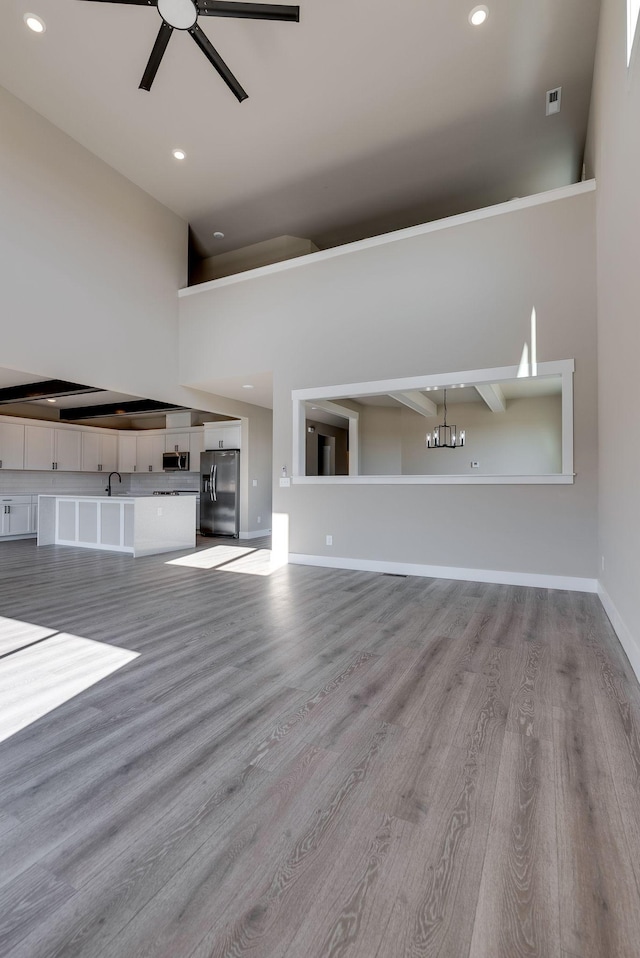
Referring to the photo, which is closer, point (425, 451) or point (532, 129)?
point (532, 129)

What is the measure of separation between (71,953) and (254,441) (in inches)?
313

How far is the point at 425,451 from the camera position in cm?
930

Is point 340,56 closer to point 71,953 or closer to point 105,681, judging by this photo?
point 105,681

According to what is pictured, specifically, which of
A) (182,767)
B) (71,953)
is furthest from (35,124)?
(71,953)

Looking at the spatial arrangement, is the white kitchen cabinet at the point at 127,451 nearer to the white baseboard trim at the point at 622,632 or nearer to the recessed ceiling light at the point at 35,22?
the recessed ceiling light at the point at 35,22

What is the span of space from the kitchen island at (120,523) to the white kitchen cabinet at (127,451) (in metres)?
2.45

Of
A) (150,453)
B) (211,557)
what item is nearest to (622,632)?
(211,557)

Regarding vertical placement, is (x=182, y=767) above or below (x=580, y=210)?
below

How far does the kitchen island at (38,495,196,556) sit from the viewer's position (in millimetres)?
6598

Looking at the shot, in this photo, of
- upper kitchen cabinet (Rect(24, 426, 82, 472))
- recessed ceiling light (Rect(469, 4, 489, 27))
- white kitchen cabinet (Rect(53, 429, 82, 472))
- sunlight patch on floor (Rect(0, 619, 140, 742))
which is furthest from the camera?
white kitchen cabinet (Rect(53, 429, 82, 472))

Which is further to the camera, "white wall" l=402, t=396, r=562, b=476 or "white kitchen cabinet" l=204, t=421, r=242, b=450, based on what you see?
"white kitchen cabinet" l=204, t=421, r=242, b=450

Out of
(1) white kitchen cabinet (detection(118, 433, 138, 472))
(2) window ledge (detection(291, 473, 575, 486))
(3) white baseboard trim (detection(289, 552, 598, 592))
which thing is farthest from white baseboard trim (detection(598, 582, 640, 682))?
(1) white kitchen cabinet (detection(118, 433, 138, 472))

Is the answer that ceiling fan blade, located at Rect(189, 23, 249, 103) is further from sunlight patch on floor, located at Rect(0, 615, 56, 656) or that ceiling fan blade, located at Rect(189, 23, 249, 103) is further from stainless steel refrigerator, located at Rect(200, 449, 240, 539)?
stainless steel refrigerator, located at Rect(200, 449, 240, 539)

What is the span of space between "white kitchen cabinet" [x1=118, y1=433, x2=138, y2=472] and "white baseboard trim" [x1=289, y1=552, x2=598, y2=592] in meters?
5.97
